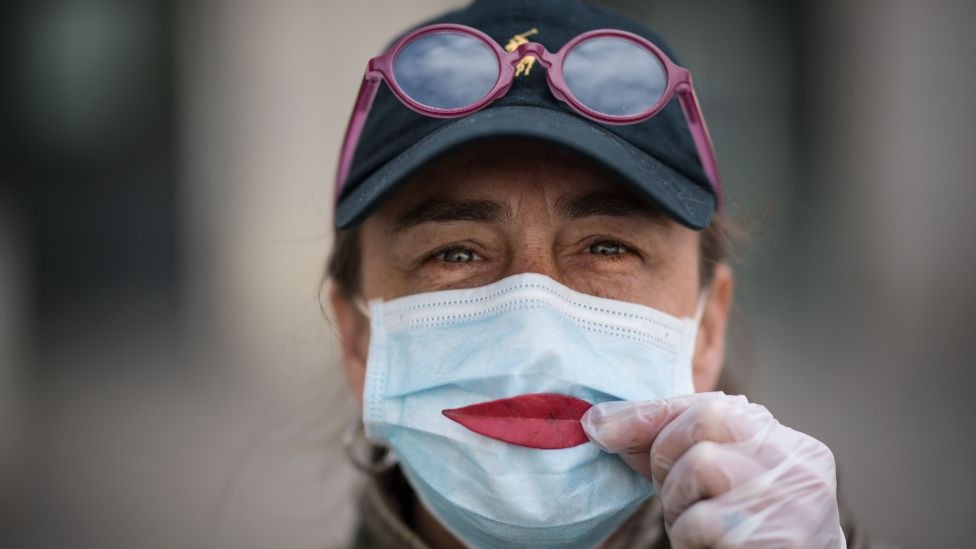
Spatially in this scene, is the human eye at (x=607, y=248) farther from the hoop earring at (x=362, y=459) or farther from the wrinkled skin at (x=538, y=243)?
the hoop earring at (x=362, y=459)

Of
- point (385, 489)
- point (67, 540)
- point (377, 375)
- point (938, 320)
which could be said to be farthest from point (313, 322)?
point (938, 320)

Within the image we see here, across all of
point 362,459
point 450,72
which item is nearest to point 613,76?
point 450,72

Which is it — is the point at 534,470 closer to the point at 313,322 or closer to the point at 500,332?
the point at 500,332

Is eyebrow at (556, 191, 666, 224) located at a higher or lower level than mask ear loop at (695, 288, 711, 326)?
higher

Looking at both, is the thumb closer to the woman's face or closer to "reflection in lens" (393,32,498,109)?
the woman's face

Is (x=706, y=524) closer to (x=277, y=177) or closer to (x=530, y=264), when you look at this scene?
(x=530, y=264)

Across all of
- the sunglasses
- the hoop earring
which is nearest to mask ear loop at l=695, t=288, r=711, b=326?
the sunglasses

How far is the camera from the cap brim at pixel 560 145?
2193 millimetres

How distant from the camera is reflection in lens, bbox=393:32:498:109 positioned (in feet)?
7.57

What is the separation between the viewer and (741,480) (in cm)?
178

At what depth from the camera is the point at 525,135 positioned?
7.17 ft

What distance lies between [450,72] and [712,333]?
105cm

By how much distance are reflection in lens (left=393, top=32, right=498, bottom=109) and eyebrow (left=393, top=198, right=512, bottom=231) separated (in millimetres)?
240

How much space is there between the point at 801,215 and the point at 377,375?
25.5ft
